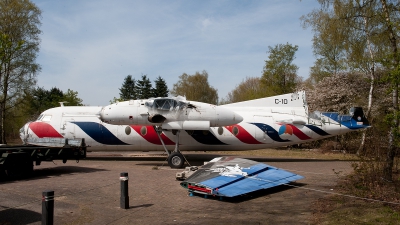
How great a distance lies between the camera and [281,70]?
41.9 m

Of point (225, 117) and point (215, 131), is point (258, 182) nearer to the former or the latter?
point (225, 117)

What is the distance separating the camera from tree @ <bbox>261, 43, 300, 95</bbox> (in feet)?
136

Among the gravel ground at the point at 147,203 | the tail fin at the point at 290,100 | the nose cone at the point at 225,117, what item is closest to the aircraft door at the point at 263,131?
the tail fin at the point at 290,100

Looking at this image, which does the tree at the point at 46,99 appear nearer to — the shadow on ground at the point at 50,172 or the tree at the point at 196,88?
the tree at the point at 196,88

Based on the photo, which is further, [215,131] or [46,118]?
[46,118]

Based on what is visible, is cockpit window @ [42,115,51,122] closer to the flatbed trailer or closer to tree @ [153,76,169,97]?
the flatbed trailer

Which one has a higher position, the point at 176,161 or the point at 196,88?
the point at 196,88

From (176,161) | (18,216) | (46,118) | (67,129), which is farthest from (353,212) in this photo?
(46,118)

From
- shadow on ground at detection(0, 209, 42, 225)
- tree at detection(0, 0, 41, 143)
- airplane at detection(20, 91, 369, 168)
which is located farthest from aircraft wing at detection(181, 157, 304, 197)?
tree at detection(0, 0, 41, 143)

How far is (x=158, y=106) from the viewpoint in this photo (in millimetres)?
16672

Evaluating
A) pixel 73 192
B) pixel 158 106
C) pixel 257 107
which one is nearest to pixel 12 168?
pixel 73 192

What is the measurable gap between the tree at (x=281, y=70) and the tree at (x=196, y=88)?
53.6ft

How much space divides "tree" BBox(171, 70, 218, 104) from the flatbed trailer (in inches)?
1647

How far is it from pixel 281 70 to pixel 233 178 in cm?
3382
